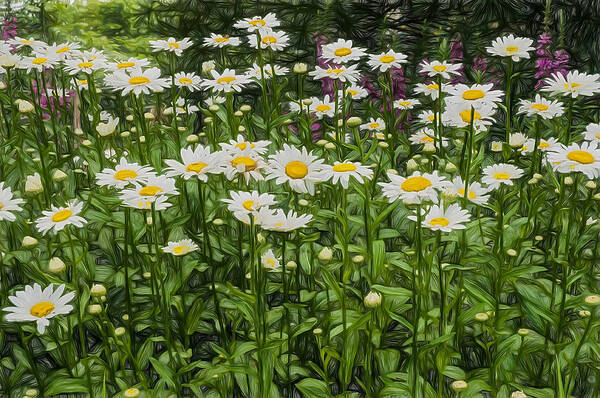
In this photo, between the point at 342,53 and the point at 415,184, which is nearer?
the point at 415,184

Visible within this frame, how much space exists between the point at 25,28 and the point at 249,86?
2.12 metres

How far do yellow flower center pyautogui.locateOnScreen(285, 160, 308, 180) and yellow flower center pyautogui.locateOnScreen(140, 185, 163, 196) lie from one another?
0.37 metres

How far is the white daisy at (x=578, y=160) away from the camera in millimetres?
1752

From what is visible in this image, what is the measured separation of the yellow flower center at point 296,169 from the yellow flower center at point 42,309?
74 cm

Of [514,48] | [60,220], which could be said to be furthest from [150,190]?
[514,48]

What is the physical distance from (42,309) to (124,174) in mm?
455

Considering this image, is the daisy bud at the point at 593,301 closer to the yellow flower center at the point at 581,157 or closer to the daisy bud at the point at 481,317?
the daisy bud at the point at 481,317

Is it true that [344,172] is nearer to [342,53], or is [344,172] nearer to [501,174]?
[501,174]

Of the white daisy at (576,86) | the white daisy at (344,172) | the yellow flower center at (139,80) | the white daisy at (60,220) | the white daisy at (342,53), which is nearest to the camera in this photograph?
the white daisy at (60,220)

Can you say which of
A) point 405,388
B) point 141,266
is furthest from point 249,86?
point 405,388

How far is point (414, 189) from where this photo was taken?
5.35ft

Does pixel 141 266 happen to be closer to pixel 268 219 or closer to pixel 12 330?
pixel 12 330

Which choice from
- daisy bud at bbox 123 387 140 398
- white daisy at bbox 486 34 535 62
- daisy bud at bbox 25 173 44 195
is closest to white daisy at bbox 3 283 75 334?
daisy bud at bbox 123 387 140 398

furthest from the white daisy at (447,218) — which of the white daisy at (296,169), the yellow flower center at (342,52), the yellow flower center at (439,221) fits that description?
the yellow flower center at (342,52)
